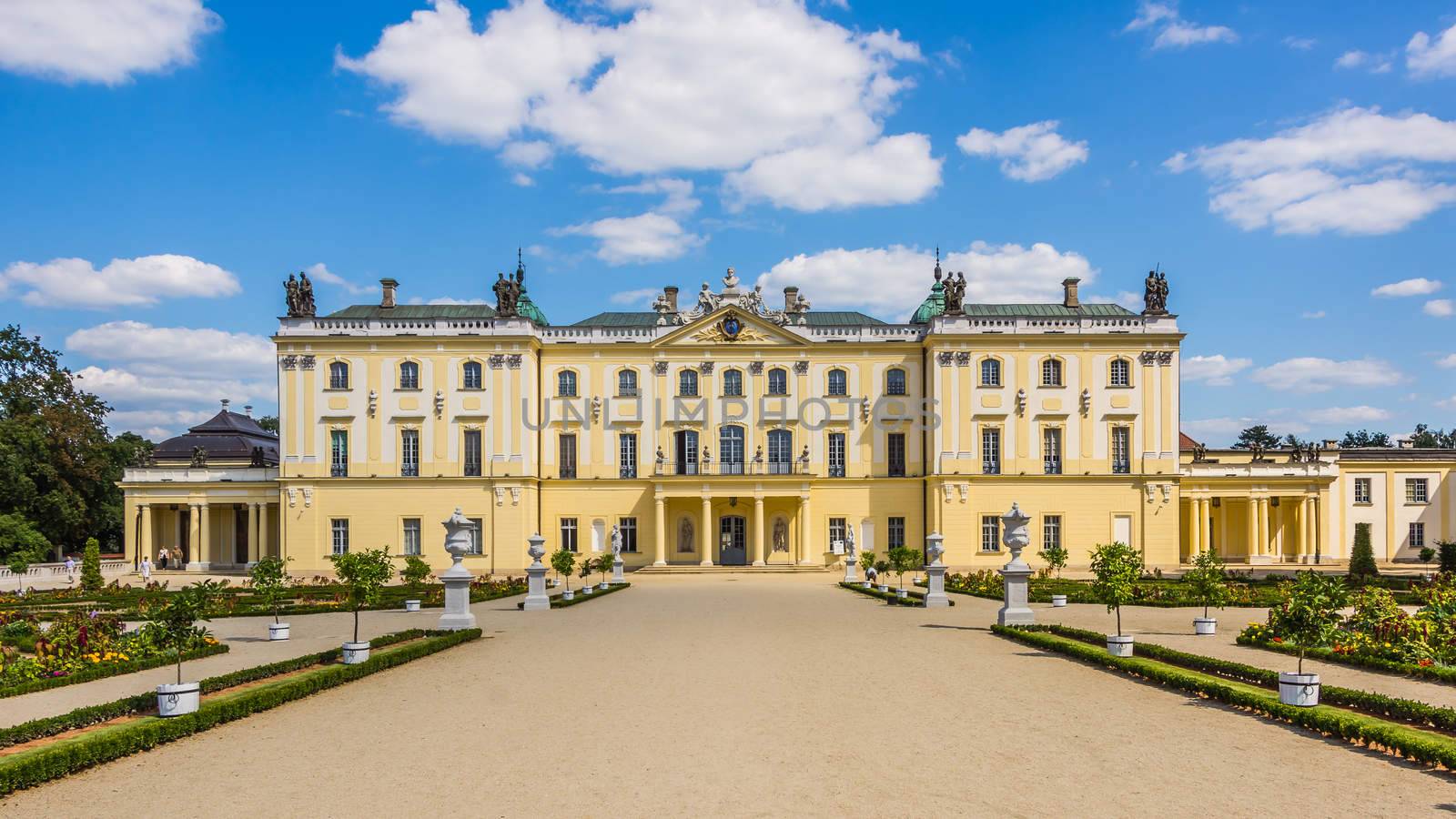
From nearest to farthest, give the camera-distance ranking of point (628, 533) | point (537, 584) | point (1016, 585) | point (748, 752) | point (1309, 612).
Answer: point (748, 752), point (1309, 612), point (1016, 585), point (537, 584), point (628, 533)

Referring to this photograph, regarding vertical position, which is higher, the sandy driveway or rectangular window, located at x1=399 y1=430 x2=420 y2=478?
rectangular window, located at x1=399 y1=430 x2=420 y2=478

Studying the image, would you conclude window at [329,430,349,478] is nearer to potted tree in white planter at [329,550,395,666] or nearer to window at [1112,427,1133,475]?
potted tree in white planter at [329,550,395,666]

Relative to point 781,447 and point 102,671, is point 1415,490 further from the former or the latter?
point 102,671

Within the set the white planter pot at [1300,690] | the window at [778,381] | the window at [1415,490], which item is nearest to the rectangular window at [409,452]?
the window at [778,381]

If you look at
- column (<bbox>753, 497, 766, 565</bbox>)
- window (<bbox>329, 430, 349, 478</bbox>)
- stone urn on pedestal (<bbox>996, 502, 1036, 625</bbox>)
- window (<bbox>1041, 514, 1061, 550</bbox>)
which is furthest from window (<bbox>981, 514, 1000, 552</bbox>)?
window (<bbox>329, 430, 349, 478</bbox>)

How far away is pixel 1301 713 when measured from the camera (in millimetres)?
11141

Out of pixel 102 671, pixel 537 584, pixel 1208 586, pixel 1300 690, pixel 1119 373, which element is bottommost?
pixel 537 584

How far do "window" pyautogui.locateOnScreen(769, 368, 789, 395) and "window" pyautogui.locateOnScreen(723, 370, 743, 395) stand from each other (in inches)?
51.0

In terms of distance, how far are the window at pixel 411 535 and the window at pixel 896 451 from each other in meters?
20.1

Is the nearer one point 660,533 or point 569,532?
point 660,533

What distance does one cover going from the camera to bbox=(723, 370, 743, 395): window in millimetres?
46062

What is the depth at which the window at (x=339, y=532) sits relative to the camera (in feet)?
147

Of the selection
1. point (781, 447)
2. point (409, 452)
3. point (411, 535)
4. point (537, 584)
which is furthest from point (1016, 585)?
point (409, 452)

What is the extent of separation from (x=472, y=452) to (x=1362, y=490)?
40258mm
